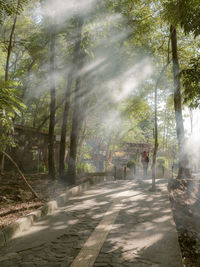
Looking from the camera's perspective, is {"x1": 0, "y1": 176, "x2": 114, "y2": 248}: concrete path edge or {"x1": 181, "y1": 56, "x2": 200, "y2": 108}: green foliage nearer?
{"x1": 0, "y1": 176, "x2": 114, "y2": 248}: concrete path edge

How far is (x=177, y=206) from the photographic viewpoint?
27.8ft

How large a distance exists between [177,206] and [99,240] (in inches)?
191

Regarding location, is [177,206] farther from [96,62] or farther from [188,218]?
[96,62]

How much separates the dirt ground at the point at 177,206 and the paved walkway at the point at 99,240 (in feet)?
1.42

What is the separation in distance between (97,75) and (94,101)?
19.9 ft

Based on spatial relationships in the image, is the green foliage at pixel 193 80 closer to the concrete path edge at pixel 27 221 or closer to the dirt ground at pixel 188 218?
the dirt ground at pixel 188 218

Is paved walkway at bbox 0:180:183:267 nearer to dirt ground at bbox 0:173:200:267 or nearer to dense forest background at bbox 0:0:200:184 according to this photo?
dirt ground at bbox 0:173:200:267

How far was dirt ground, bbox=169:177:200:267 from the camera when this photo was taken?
185 inches

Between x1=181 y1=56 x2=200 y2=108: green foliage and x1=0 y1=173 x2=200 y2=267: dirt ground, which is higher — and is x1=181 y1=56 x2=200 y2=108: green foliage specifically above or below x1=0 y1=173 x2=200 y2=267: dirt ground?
above

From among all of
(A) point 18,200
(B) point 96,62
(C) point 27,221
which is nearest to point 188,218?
(C) point 27,221

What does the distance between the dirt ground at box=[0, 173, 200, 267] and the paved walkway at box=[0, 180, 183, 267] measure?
1.42 feet

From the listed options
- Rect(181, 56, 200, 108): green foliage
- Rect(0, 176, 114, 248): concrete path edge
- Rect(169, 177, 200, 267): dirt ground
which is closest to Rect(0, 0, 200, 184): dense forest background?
Rect(181, 56, 200, 108): green foliage

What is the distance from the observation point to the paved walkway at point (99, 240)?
3646 mm

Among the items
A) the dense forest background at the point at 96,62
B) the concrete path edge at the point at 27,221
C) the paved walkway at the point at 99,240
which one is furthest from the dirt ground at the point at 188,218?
the concrete path edge at the point at 27,221
